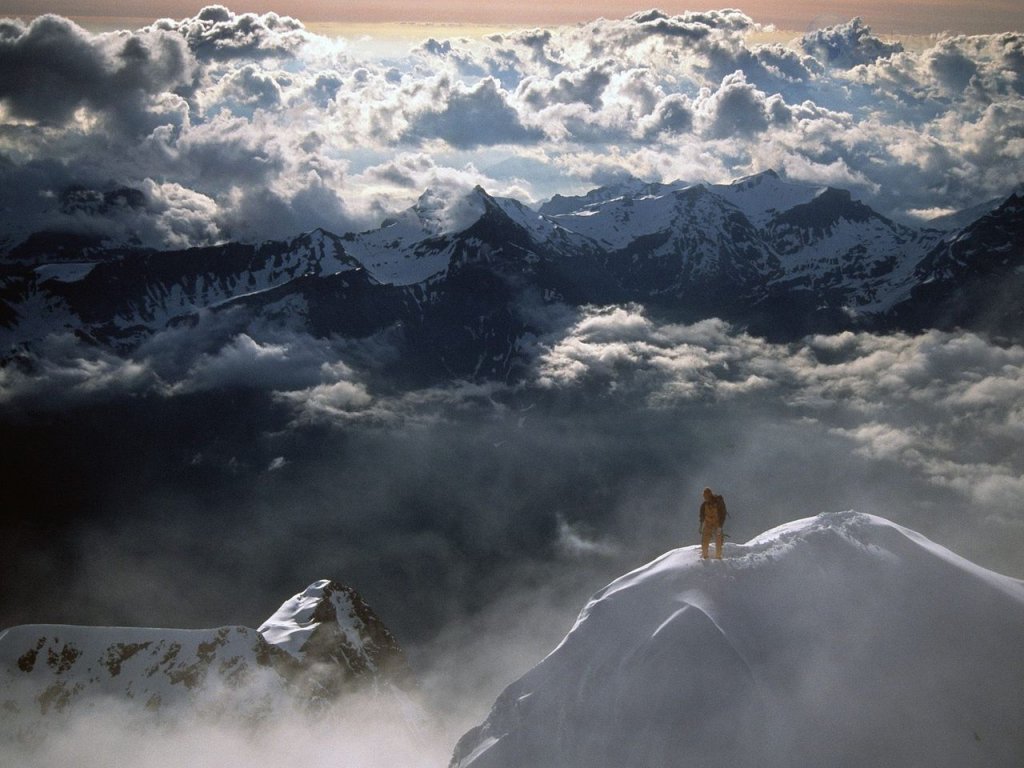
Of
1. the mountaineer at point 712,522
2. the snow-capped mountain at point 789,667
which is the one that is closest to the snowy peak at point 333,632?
the snow-capped mountain at point 789,667

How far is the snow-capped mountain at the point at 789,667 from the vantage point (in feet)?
87.7

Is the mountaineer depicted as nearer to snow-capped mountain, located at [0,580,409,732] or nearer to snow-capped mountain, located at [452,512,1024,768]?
snow-capped mountain, located at [452,512,1024,768]

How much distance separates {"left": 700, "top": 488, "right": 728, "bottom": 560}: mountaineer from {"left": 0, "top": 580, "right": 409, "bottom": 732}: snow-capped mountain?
254ft

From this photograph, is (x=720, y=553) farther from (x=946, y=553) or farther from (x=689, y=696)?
(x=946, y=553)

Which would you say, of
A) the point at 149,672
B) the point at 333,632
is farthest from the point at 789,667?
the point at 333,632

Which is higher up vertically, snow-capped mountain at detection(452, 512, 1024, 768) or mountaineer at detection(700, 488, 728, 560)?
mountaineer at detection(700, 488, 728, 560)

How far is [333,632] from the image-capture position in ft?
388

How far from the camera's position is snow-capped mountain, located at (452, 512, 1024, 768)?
26.7m

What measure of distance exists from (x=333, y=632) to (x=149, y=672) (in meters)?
30.6

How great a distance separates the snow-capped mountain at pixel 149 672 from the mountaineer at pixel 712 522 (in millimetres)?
77284

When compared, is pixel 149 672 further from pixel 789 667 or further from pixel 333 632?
pixel 789 667

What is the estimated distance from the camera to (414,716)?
11469 centimetres

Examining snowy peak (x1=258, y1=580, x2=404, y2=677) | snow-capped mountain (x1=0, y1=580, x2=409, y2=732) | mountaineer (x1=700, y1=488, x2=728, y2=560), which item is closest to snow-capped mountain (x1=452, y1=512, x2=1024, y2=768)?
mountaineer (x1=700, y1=488, x2=728, y2=560)

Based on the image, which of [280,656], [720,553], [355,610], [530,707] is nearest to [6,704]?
[280,656]
